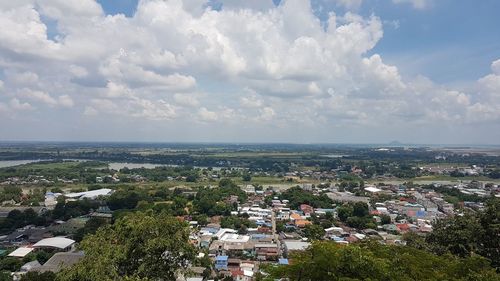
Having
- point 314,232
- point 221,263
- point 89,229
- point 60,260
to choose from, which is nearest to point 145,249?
point 221,263

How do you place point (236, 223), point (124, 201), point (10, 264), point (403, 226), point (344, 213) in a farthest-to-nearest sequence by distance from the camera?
point (124, 201) < point (344, 213) < point (403, 226) < point (236, 223) < point (10, 264)

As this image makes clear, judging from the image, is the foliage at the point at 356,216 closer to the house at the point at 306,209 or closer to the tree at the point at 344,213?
the tree at the point at 344,213

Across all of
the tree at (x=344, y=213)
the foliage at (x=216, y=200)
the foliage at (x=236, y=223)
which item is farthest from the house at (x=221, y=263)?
the tree at (x=344, y=213)

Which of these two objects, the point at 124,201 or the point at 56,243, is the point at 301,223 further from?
the point at 56,243

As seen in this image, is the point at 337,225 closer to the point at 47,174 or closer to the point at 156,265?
the point at 156,265

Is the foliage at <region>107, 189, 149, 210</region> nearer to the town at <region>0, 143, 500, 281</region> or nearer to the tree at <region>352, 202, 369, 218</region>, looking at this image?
the town at <region>0, 143, 500, 281</region>

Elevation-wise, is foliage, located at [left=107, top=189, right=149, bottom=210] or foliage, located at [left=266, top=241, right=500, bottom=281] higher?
foliage, located at [left=266, top=241, right=500, bottom=281]

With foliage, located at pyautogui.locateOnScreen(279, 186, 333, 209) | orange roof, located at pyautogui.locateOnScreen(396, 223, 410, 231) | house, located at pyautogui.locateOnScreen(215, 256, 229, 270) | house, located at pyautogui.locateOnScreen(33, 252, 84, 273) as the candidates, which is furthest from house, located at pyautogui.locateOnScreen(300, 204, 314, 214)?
house, located at pyautogui.locateOnScreen(33, 252, 84, 273)
